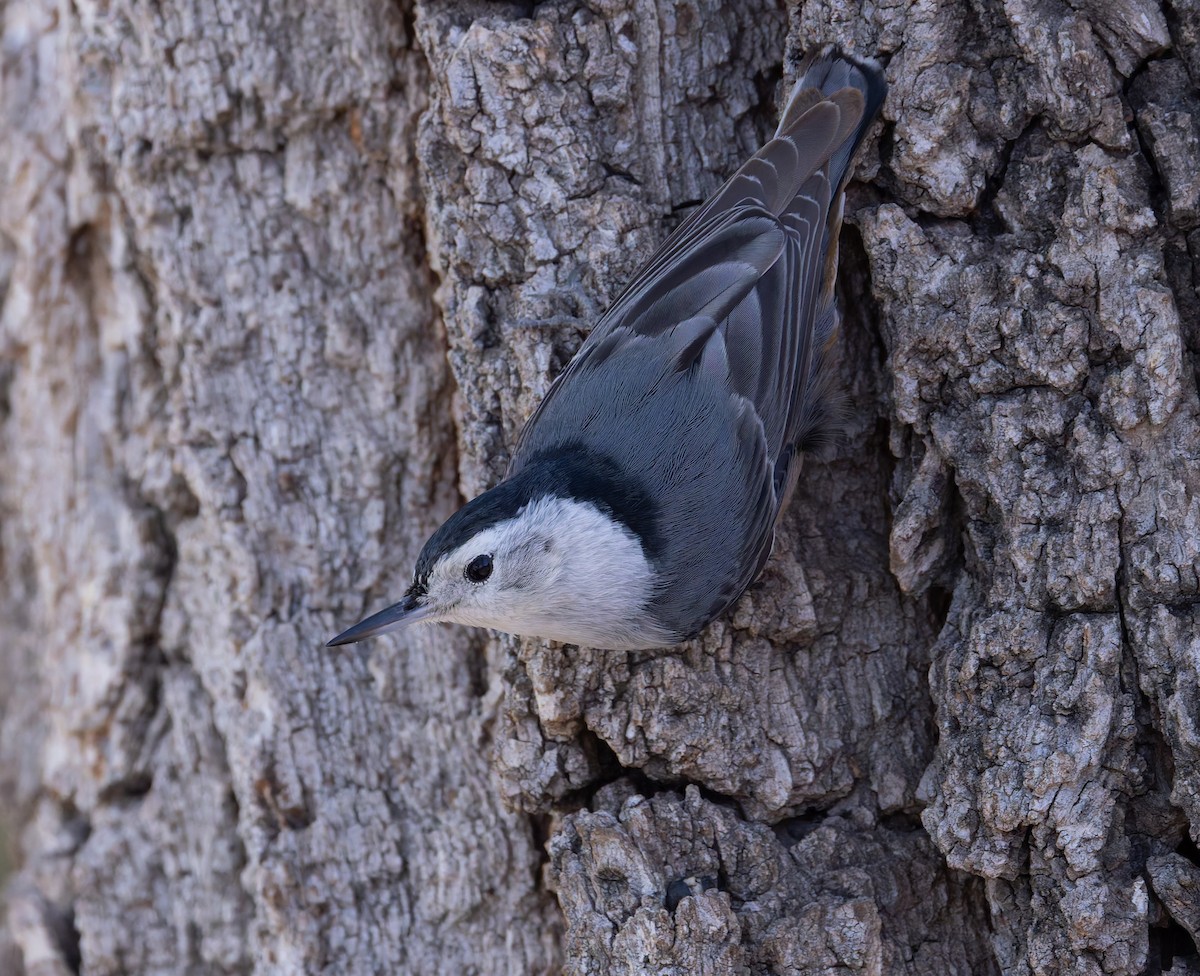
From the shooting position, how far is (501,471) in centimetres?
246

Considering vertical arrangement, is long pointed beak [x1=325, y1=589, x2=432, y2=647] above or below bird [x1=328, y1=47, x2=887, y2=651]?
below

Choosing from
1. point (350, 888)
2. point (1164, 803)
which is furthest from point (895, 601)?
point (350, 888)

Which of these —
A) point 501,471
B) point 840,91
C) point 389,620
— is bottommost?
point 389,620

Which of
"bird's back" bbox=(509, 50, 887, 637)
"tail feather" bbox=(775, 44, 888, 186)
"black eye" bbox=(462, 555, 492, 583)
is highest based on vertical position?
"tail feather" bbox=(775, 44, 888, 186)

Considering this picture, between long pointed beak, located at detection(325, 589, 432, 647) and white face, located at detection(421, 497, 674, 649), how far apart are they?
0.02m

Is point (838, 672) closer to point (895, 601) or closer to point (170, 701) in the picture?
point (895, 601)

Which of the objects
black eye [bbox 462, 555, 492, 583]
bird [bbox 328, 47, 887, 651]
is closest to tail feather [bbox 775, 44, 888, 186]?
bird [bbox 328, 47, 887, 651]

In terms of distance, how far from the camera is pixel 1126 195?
202 cm

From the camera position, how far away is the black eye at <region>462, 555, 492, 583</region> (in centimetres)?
222

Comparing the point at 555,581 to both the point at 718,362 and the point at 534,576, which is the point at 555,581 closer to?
the point at 534,576

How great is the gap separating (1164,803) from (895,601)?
59 cm

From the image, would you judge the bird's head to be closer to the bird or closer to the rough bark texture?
the bird

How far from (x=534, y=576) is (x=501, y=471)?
31 centimetres

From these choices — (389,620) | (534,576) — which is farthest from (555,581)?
(389,620)
